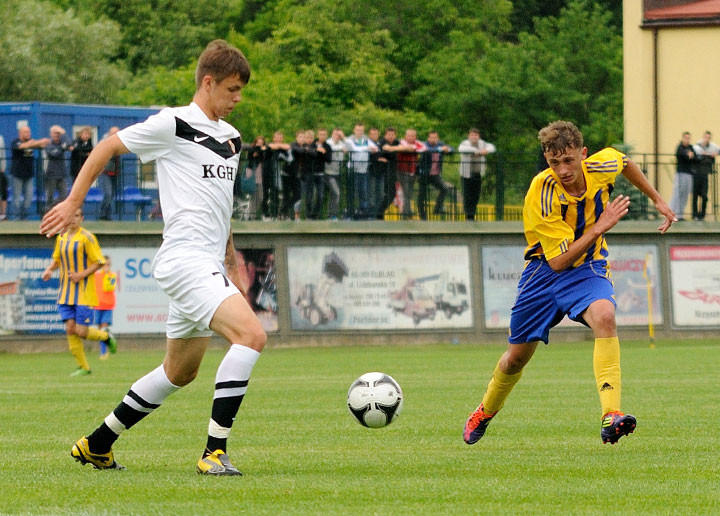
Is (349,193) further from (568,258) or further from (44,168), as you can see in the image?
(568,258)

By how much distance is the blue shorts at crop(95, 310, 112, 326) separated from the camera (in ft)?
75.8

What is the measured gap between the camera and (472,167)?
86.9 ft

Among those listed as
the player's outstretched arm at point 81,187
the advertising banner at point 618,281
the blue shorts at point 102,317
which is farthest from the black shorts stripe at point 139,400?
the advertising banner at point 618,281

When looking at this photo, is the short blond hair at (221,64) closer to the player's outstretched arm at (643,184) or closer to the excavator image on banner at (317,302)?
the player's outstretched arm at (643,184)

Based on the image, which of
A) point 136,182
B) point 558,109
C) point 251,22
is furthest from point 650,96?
point 251,22

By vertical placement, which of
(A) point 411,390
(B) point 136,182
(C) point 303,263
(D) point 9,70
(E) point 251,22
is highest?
(E) point 251,22

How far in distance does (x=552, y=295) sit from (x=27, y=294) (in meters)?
18.0

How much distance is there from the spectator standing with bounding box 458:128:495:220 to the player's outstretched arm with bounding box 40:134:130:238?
1912 centimetres

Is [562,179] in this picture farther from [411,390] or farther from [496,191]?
[496,191]

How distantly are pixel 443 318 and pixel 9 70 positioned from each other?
85.5ft

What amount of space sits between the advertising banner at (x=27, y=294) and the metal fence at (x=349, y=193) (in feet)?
2.63

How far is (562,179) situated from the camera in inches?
338

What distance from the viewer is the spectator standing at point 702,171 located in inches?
1065

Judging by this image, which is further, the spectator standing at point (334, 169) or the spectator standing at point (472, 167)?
the spectator standing at point (472, 167)
